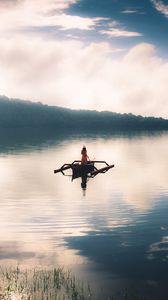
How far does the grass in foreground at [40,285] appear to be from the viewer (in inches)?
563

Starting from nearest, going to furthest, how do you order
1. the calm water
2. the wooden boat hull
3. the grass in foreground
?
the grass in foreground → the calm water → the wooden boat hull

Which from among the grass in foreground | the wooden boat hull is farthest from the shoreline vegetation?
the wooden boat hull

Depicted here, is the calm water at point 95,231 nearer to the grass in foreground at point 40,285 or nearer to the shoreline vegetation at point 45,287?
the shoreline vegetation at point 45,287

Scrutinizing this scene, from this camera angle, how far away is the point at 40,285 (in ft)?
50.8

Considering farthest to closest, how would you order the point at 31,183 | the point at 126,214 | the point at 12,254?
the point at 31,183
the point at 126,214
the point at 12,254

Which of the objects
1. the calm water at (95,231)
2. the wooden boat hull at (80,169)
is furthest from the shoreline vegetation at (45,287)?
the wooden boat hull at (80,169)

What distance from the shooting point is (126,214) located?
93.5ft

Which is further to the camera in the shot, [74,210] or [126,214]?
[74,210]

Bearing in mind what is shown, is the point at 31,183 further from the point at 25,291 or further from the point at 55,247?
the point at 25,291

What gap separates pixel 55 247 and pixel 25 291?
20.2ft

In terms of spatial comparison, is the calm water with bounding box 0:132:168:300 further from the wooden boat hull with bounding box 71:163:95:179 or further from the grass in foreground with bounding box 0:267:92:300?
the wooden boat hull with bounding box 71:163:95:179

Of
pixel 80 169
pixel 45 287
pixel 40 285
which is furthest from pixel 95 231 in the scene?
pixel 80 169

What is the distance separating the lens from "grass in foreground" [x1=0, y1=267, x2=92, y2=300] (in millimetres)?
14305

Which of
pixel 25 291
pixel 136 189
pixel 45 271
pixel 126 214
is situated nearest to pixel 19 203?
pixel 126 214
